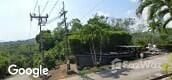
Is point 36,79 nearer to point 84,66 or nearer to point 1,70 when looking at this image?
point 84,66

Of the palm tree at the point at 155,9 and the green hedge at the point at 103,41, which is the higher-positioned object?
the palm tree at the point at 155,9

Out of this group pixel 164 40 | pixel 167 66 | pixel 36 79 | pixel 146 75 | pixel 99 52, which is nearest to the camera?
pixel 167 66

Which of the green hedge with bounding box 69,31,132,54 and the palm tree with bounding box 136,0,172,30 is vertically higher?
the palm tree with bounding box 136,0,172,30

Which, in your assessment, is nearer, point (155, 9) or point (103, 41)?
point (155, 9)

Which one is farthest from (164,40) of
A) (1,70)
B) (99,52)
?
(1,70)

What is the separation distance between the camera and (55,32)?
198ft

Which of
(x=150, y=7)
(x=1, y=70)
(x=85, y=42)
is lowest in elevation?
(x=1, y=70)

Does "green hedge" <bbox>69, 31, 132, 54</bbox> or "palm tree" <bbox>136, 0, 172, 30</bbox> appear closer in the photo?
"palm tree" <bbox>136, 0, 172, 30</bbox>

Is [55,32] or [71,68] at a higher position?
[55,32]

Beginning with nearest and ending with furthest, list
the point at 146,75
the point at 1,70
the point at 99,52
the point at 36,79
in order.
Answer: the point at 146,75, the point at 99,52, the point at 36,79, the point at 1,70

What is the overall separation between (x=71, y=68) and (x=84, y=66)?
5.20 feet

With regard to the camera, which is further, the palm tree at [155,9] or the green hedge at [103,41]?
the green hedge at [103,41]

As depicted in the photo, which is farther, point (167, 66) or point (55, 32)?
point (55, 32)

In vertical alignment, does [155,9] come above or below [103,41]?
above
